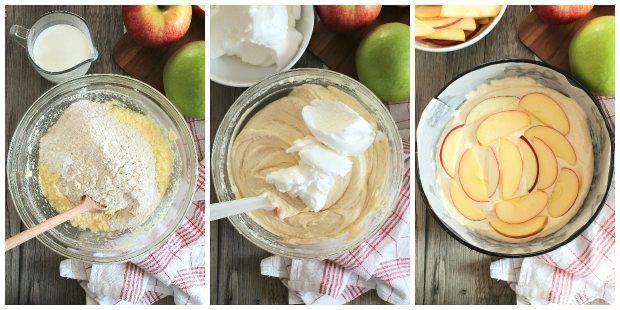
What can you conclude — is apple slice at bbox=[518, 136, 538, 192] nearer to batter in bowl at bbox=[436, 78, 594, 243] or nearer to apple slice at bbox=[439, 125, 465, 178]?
batter in bowl at bbox=[436, 78, 594, 243]

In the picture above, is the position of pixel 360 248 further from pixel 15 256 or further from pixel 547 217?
pixel 15 256

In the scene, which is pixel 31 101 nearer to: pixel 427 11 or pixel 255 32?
pixel 255 32

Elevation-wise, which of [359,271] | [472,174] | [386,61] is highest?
[386,61]

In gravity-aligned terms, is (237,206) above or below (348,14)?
below

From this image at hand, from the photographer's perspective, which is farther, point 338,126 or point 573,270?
point 573,270

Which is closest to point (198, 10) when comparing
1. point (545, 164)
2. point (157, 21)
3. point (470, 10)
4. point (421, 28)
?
point (157, 21)
